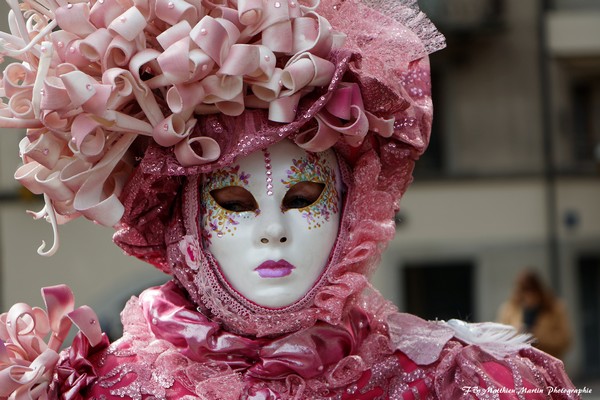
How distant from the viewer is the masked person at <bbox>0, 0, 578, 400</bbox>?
2.56 m

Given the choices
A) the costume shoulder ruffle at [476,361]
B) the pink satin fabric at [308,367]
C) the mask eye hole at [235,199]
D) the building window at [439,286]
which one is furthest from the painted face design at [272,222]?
the building window at [439,286]

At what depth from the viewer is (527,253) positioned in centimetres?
1073

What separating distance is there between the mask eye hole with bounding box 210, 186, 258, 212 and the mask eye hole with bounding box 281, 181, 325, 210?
71mm

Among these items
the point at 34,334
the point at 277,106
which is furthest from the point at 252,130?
the point at 34,334

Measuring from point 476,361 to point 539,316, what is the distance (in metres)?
4.36

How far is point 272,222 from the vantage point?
8.66ft

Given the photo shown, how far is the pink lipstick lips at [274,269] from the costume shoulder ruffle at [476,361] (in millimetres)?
315

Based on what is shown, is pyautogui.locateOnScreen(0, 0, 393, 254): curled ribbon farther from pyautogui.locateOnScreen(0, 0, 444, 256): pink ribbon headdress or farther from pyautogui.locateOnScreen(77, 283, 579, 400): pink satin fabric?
pyautogui.locateOnScreen(77, 283, 579, 400): pink satin fabric

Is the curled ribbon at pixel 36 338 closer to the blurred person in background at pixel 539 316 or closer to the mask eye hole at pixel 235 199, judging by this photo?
the mask eye hole at pixel 235 199

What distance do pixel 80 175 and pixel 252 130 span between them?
1.19ft

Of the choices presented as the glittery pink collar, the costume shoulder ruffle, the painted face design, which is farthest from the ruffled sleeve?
the painted face design

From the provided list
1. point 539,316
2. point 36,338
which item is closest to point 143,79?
point 36,338

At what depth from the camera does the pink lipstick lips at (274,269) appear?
263cm

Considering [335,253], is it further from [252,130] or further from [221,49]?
[221,49]
